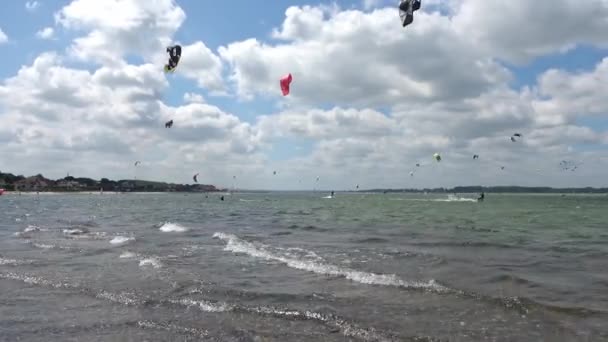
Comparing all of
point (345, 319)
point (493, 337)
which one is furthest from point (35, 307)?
point (493, 337)

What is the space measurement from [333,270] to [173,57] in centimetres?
1532

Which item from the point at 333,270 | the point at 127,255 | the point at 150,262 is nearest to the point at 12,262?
the point at 127,255

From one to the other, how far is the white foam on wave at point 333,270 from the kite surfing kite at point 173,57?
33.2 feet

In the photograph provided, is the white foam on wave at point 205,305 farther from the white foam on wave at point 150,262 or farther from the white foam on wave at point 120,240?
the white foam on wave at point 120,240

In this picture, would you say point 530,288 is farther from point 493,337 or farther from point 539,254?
point 539,254

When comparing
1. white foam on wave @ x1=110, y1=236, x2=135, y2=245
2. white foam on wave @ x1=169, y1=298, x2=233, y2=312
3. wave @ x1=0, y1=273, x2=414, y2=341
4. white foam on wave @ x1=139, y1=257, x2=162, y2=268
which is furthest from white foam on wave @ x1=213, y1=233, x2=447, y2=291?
white foam on wave @ x1=110, y1=236, x2=135, y2=245

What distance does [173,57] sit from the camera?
24.3 m

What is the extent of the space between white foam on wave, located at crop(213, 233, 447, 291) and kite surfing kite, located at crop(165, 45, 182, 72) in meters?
10.1

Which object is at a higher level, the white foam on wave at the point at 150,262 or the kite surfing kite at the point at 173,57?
the kite surfing kite at the point at 173,57

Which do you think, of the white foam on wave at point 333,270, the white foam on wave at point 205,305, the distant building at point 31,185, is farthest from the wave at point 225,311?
the distant building at point 31,185

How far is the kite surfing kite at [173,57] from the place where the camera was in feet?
79.8

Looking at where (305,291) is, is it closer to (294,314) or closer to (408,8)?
(294,314)

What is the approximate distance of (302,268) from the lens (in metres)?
14.4

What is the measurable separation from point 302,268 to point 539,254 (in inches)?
369
